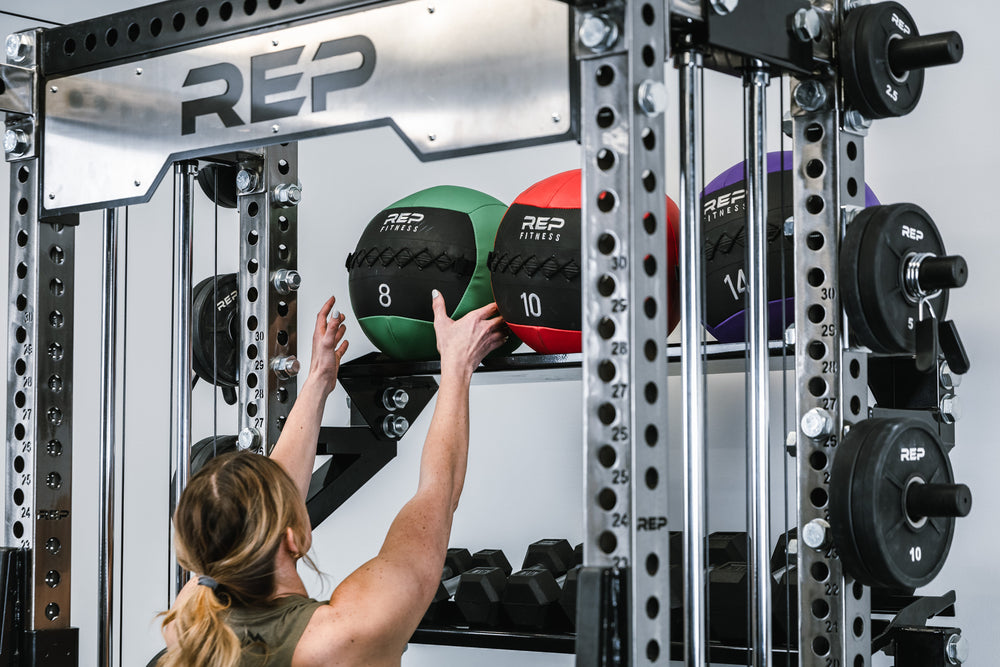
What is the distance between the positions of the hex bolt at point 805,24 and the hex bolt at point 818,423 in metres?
0.69

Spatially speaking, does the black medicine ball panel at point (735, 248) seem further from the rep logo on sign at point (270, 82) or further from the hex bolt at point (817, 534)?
the rep logo on sign at point (270, 82)

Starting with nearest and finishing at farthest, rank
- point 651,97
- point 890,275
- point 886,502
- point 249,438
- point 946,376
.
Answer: point 651,97 < point 886,502 < point 890,275 < point 946,376 < point 249,438

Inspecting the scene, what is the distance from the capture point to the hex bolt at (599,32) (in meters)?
1.79

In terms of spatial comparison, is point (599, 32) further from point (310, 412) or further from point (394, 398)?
point (394, 398)

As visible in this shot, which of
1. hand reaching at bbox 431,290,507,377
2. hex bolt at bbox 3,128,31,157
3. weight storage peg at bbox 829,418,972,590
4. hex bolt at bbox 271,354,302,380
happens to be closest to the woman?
hand reaching at bbox 431,290,507,377

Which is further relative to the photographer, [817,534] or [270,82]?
[270,82]

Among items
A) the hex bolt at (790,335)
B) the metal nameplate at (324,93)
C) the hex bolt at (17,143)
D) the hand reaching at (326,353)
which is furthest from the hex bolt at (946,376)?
the hex bolt at (17,143)

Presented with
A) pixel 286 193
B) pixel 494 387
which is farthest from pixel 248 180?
pixel 494 387

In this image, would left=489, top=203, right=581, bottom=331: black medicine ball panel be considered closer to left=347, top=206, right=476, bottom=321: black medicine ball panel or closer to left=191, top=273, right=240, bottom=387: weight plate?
left=347, top=206, right=476, bottom=321: black medicine ball panel

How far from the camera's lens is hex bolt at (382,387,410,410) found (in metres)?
3.42

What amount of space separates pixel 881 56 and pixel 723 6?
0.42 m

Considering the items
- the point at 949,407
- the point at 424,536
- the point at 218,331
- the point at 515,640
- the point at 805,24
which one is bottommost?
the point at 515,640

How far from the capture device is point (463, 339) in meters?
2.52

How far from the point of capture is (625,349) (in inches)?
69.0
